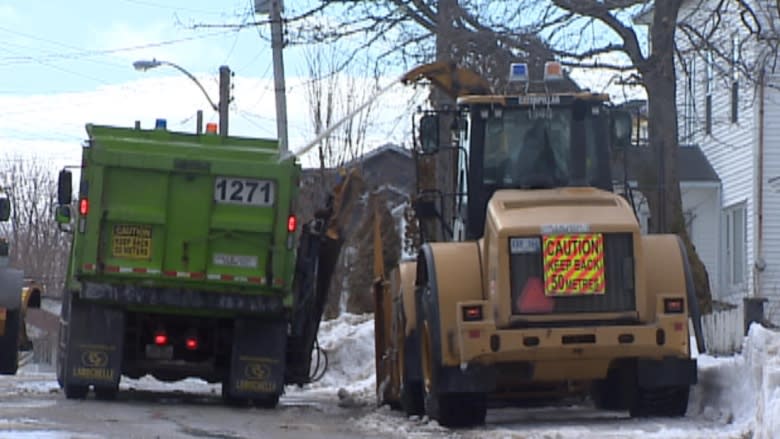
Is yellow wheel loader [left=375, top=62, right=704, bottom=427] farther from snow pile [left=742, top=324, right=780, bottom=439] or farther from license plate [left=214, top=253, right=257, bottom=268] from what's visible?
license plate [left=214, top=253, right=257, bottom=268]

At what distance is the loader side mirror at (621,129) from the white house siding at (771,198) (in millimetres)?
17965

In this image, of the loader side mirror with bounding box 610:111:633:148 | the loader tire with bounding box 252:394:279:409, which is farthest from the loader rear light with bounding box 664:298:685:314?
the loader tire with bounding box 252:394:279:409

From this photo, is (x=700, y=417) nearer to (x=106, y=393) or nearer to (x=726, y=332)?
(x=726, y=332)

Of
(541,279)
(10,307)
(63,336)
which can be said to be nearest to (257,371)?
(63,336)

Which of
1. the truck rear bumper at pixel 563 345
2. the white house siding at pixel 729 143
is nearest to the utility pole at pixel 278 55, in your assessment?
the white house siding at pixel 729 143

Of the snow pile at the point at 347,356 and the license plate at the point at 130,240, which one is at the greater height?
the license plate at the point at 130,240

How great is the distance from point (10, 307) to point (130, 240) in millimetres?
5613

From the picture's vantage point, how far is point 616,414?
15359 mm

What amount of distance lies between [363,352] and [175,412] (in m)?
9.65

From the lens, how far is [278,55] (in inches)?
1097

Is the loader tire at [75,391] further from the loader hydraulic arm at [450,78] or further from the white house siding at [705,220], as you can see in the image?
the white house siding at [705,220]

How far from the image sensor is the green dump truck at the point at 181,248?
16281 millimetres

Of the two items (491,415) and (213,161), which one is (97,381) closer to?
(213,161)

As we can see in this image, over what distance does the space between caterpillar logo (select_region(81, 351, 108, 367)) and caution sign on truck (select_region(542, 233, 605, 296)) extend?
5497 mm
